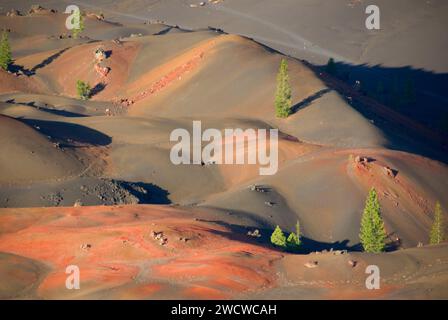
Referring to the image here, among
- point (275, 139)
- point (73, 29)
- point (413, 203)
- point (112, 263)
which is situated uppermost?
point (73, 29)

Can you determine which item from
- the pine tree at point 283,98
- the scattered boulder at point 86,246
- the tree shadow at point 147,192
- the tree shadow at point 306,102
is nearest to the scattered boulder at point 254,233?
the scattered boulder at point 86,246

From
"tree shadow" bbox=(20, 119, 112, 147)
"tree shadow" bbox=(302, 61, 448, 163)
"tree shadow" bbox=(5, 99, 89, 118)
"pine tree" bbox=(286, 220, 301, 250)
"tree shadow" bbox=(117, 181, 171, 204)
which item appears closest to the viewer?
"pine tree" bbox=(286, 220, 301, 250)

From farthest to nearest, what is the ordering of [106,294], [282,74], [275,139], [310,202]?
[282,74]
[275,139]
[310,202]
[106,294]

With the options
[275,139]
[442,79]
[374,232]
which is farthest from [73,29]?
[374,232]

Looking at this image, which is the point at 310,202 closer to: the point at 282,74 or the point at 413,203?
the point at 413,203

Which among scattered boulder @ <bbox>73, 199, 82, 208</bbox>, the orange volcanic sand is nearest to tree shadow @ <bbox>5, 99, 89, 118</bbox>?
scattered boulder @ <bbox>73, 199, 82, 208</bbox>

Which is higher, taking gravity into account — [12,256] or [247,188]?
[247,188]

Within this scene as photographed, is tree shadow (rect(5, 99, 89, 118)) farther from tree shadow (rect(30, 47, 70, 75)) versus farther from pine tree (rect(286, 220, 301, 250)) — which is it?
pine tree (rect(286, 220, 301, 250))

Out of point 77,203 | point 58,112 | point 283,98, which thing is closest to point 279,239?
point 77,203
